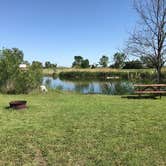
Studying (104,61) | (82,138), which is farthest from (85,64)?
(82,138)

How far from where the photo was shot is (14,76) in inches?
580

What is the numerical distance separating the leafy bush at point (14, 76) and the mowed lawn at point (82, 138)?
6.17m

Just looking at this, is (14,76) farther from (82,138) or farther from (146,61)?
(82,138)

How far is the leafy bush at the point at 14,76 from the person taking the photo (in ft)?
48.0

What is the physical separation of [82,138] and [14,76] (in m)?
9.92

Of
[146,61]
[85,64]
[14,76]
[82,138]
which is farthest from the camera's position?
[85,64]

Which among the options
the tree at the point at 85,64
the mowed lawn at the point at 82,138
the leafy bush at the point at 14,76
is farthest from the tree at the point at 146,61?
the tree at the point at 85,64

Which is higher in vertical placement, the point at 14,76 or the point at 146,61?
the point at 146,61

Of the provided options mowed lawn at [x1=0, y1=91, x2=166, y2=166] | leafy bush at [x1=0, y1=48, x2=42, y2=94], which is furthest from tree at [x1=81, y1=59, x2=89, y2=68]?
mowed lawn at [x1=0, y1=91, x2=166, y2=166]

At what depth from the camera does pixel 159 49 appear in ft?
51.8

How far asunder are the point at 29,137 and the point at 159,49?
11.8 m

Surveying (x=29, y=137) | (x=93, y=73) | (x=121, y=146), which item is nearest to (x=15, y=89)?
(x=29, y=137)

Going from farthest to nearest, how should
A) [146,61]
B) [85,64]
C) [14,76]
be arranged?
1. [85,64]
2. [146,61]
3. [14,76]

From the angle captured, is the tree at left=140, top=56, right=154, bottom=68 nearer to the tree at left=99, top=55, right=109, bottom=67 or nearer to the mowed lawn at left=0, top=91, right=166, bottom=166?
the mowed lawn at left=0, top=91, right=166, bottom=166
